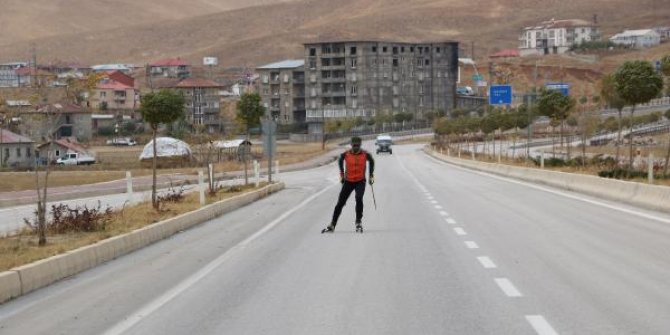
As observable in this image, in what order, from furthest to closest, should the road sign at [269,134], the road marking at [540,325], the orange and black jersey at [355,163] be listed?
the road sign at [269,134] < the orange and black jersey at [355,163] < the road marking at [540,325]

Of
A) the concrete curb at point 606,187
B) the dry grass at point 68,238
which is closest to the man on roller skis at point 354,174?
the dry grass at point 68,238

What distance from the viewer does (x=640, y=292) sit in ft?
36.1

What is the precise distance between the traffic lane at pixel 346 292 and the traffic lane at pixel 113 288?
472mm

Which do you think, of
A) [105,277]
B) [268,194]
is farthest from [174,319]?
[268,194]

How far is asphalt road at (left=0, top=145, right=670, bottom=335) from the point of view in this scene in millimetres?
9508

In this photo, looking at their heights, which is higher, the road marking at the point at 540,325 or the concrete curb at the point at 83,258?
the road marking at the point at 540,325

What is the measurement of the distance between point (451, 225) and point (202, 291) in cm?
975

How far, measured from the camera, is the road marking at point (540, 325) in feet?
28.9

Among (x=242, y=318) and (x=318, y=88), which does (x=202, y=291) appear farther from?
(x=318, y=88)

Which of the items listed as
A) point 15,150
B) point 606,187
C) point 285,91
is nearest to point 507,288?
point 606,187

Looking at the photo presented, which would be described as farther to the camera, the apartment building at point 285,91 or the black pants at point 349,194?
the apartment building at point 285,91

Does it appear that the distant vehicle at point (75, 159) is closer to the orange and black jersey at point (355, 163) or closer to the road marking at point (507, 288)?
the orange and black jersey at point (355, 163)

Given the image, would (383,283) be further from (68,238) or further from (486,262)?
(68,238)

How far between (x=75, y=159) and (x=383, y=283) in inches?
3941
